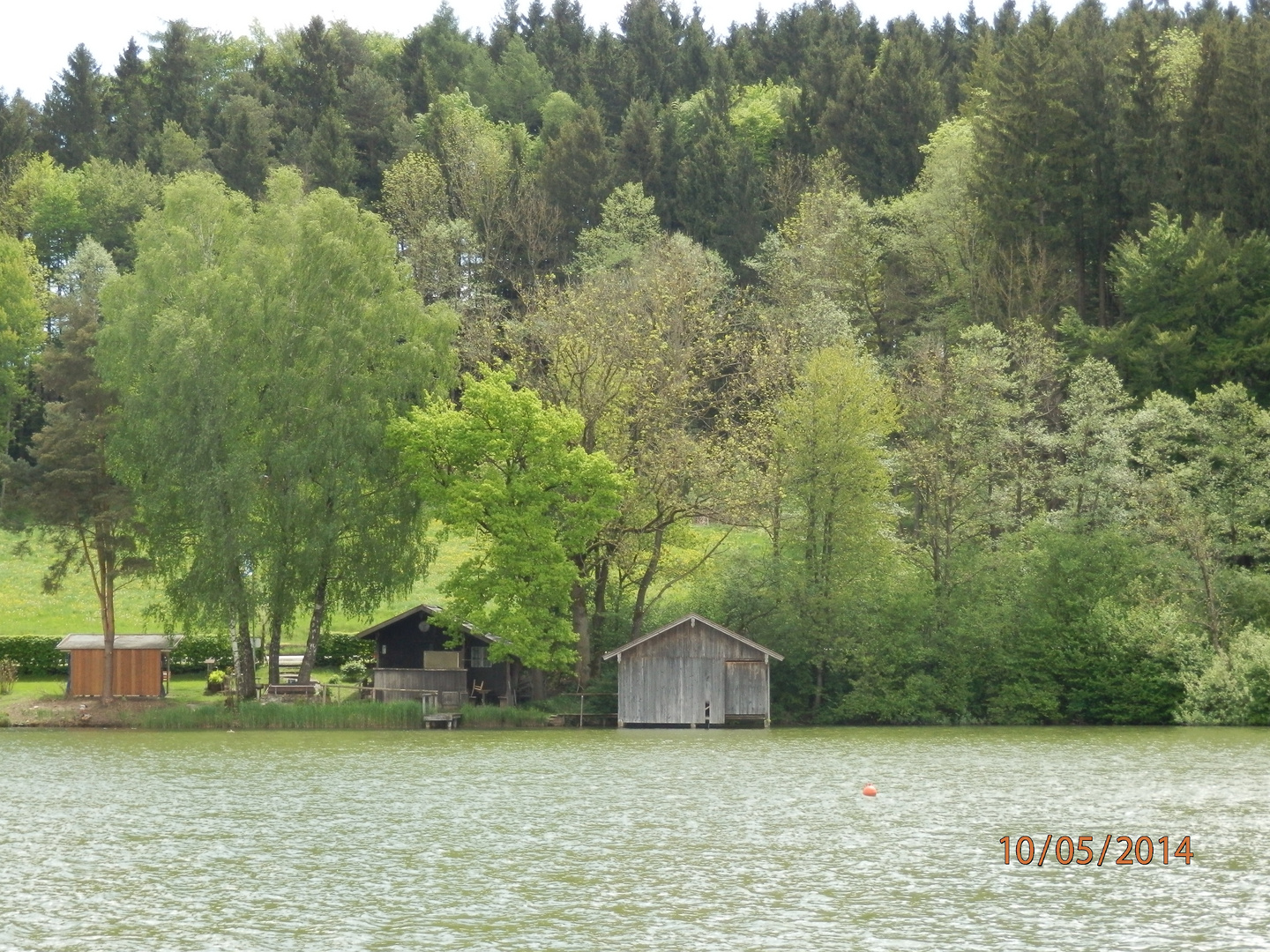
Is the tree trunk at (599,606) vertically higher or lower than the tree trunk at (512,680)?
higher

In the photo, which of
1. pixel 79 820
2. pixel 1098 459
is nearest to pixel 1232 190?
pixel 1098 459

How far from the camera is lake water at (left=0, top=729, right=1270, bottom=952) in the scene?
81.1 ft

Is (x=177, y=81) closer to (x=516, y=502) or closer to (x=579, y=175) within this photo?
(x=579, y=175)

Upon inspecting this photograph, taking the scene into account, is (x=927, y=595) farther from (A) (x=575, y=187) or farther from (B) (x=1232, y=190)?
(A) (x=575, y=187)

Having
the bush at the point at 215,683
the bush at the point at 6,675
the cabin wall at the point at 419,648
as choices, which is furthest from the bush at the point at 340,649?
the bush at the point at 6,675

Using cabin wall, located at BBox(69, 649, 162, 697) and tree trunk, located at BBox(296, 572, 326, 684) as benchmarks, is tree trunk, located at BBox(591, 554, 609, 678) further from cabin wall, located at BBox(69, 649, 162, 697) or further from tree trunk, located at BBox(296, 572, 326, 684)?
cabin wall, located at BBox(69, 649, 162, 697)

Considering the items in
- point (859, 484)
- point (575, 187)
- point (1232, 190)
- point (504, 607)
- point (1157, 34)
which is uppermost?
point (1157, 34)

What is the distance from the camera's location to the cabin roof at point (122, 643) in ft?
207

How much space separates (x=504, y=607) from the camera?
62.3m

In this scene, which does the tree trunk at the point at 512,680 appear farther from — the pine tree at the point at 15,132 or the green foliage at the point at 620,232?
the pine tree at the point at 15,132

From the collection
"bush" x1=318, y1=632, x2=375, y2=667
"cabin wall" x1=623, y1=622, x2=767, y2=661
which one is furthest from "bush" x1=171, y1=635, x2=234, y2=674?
"cabin wall" x1=623, y1=622, x2=767, y2=661

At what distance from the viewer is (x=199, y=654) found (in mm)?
69125

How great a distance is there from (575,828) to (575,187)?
7838 centimetres

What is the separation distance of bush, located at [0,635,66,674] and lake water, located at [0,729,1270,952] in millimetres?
13046
